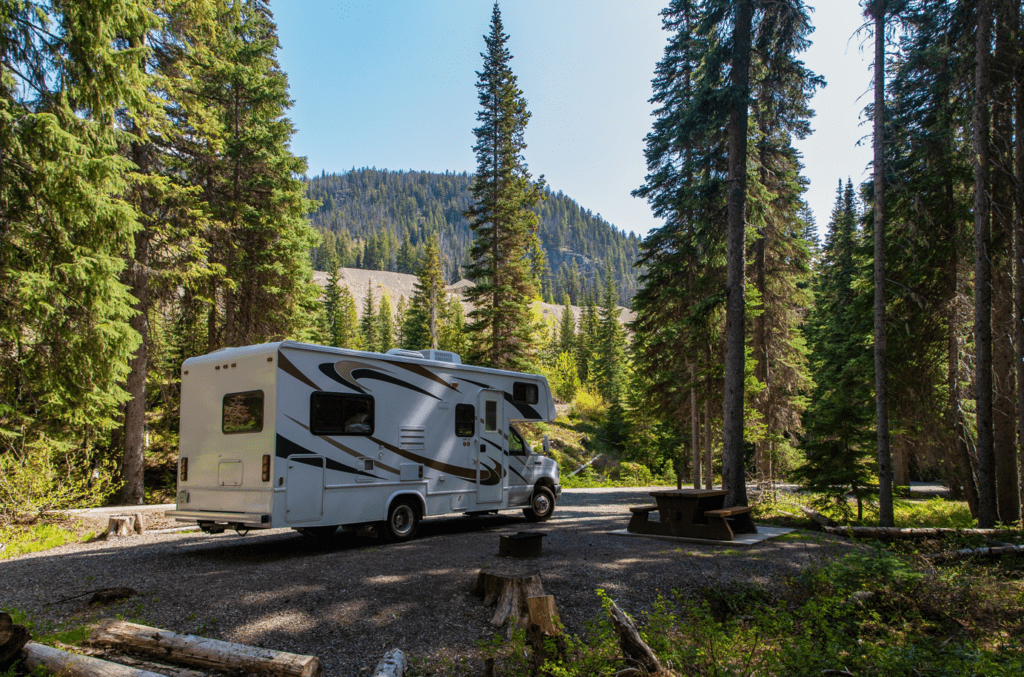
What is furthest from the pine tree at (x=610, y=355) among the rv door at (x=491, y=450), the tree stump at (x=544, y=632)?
the tree stump at (x=544, y=632)

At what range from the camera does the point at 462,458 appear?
10.3 m

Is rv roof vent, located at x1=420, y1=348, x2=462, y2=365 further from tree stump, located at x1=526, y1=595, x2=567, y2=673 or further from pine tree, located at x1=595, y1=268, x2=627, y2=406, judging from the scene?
pine tree, located at x1=595, y1=268, x2=627, y2=406

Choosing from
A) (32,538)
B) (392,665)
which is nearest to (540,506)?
(392,665)

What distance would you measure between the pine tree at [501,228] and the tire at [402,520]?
14.0 metres

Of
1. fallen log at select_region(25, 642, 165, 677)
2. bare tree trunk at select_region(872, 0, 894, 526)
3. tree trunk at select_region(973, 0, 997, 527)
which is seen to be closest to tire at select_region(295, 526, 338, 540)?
fallen log at select_region(25, 642, 165, 677)

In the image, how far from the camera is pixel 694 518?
9.68 metres

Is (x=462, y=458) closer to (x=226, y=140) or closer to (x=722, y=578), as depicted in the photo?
(x=722, y=578)

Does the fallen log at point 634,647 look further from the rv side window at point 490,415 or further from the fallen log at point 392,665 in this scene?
the rv side window at point 490,415

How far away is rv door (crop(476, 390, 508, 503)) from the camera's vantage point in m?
10.6

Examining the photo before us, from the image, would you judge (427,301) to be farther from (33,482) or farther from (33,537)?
(33,537)

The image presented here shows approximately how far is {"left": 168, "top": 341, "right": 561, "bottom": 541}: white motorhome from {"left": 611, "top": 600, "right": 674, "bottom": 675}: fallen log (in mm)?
5006

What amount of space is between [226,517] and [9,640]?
13.1 feet

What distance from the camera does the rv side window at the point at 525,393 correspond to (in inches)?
447

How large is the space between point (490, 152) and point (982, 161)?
17.9 meters
